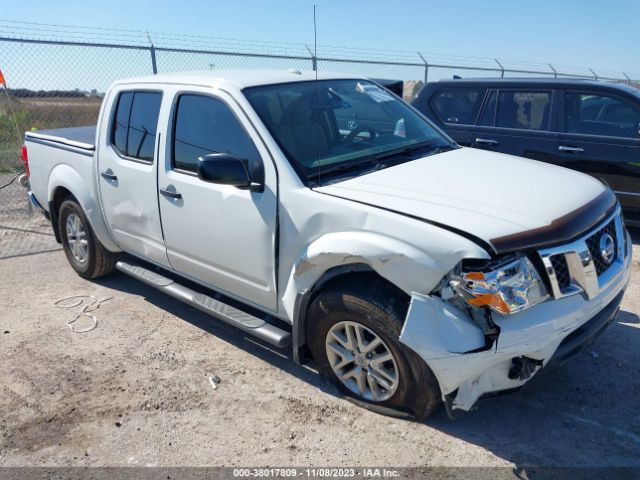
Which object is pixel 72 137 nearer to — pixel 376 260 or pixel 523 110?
pixel 376 260

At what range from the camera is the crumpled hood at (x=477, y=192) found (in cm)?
273

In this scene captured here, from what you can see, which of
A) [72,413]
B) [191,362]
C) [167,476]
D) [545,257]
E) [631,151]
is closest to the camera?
[545,257]

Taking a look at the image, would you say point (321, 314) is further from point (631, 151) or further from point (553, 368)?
point (631, 151)

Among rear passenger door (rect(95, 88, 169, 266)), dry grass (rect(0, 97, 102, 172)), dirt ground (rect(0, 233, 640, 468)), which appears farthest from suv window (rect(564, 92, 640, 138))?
dry grass (rect(0, 97, 102, 172))

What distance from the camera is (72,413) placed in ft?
11.4

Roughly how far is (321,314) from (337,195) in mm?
700

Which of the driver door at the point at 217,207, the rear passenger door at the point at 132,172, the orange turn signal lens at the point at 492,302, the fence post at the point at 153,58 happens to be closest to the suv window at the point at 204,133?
the driver door at the point at 217,207

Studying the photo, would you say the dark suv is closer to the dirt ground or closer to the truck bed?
the dirt ground

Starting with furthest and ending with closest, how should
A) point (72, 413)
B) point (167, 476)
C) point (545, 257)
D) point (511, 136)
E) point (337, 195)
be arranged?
1. point (511, 136)
2. point (72, 413)
3. point (337, 195)
4. point (167, 476)
5. point (545, 257)

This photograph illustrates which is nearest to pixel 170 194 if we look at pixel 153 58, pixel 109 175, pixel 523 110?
pixel 109 175

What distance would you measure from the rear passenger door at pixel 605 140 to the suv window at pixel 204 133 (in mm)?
4267

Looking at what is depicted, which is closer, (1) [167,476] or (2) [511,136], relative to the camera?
(1) [167,476]

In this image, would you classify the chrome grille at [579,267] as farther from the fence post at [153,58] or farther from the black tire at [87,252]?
the fence post at [153,58]

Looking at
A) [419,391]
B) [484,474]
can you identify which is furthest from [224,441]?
[484,474]
